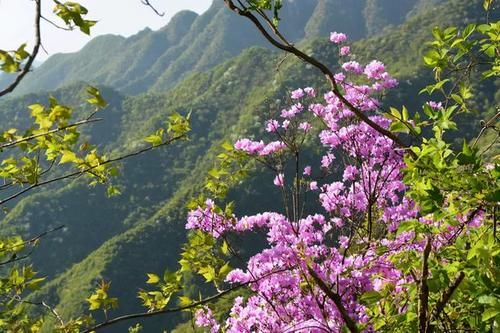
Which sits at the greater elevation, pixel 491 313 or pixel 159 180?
pixel 159 180

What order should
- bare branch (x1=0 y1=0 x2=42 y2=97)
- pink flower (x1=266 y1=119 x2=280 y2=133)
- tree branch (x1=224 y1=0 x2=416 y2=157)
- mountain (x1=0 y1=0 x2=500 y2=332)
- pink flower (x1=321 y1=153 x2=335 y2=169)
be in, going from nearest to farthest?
bare branch (x1=0 y1=0 x2=42 y2=97), tree branch (x1=224 y1=0 x2=416 y2=157), pink flower (x1=266 y1=119 x2=280 y2=133), pink flower (x1=321 y1=153 x2=335 y2=169), mountain (x1=0 y1=0 x2=500 y2=332)

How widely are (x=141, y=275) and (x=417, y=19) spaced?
96.3 meters

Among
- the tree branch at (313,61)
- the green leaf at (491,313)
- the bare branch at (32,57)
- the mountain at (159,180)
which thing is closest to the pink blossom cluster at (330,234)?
the tree branch at (313,61)

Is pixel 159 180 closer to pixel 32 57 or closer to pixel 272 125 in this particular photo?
pixel 272 125

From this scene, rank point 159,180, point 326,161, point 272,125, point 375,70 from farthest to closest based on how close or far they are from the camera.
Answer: point 159,180 < point 326,161 < point 375,70 < point 272,125

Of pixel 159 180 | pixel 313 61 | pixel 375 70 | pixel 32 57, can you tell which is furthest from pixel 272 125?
pixel 159 180

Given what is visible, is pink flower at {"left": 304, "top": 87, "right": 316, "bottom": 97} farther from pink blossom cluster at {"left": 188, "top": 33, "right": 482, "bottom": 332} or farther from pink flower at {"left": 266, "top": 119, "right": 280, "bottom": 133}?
pink flower at {"left": 266, "top": 119, "right": 280, "bottom": 133}

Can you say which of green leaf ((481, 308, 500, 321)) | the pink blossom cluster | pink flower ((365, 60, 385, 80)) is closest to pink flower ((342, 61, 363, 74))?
the pink blossom cluster

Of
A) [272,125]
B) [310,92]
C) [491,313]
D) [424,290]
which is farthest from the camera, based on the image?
[310,92]

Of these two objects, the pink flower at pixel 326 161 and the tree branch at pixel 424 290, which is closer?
the tree branch at pixel 424 290

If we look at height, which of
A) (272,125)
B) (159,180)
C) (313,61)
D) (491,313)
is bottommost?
(491,313)

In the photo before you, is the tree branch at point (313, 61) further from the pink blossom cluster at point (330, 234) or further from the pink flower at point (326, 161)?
the pink flower at point (326, 161)

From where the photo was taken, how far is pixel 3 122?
155375mm

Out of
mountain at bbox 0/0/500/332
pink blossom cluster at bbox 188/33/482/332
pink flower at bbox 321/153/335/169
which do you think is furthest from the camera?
mountain at bbox 0/0/500/332
